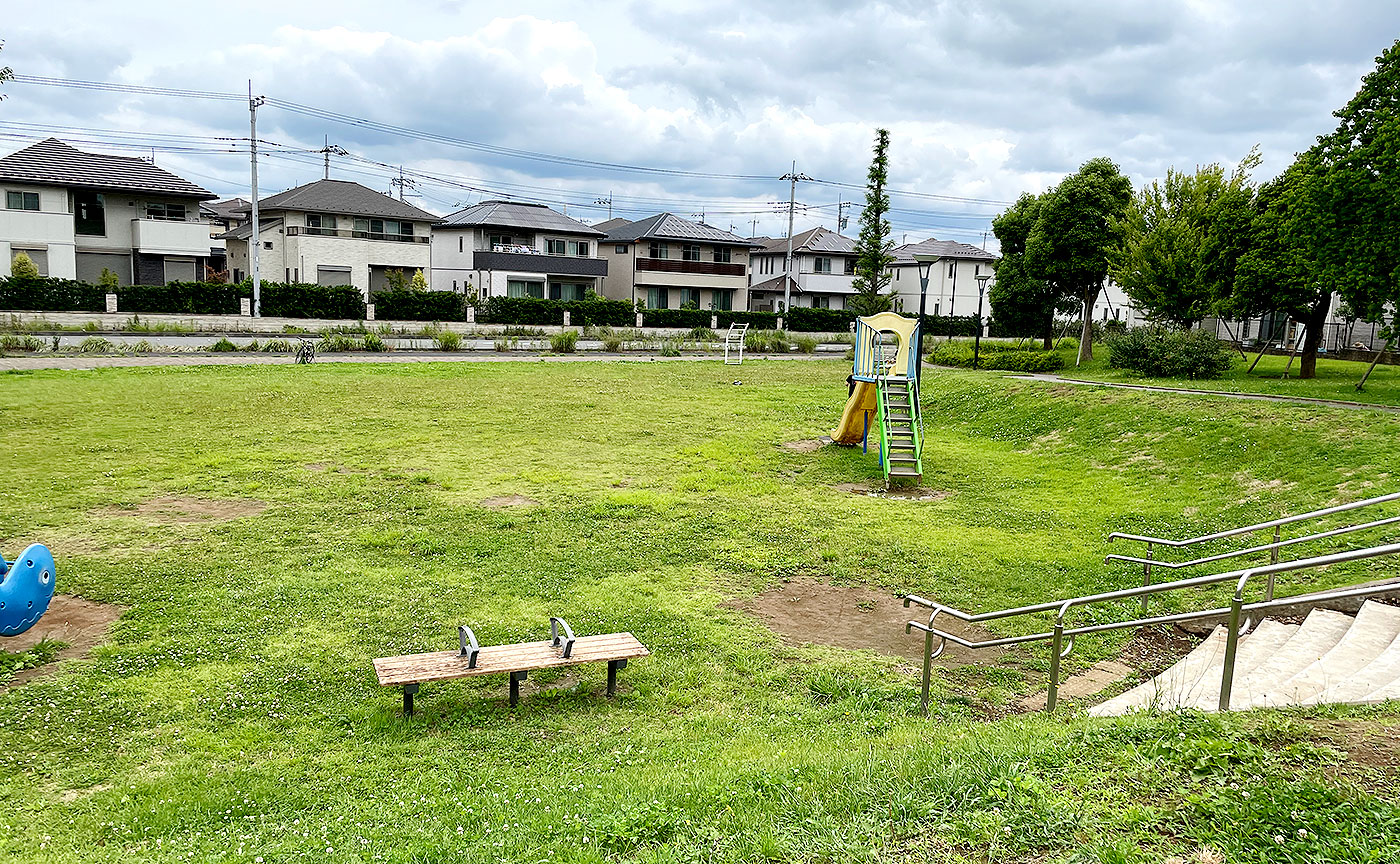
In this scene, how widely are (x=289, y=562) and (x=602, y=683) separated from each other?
4.89 m

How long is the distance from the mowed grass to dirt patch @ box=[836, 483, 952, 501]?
0.41 meters

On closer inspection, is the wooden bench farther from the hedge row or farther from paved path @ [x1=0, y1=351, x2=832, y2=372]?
the hedge row

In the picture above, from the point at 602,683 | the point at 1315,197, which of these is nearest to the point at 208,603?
the point at 602,683

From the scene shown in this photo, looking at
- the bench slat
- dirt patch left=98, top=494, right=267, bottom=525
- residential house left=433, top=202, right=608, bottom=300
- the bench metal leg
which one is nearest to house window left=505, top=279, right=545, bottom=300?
residential house left=433, top=202, right=608, bottom=300

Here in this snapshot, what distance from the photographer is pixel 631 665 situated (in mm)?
8320

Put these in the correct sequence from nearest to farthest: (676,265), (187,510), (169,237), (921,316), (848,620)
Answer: (848,620) → (187,510) → (921,316) → (169,237) → (676,265)

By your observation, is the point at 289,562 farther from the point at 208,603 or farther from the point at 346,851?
the point at 346,851

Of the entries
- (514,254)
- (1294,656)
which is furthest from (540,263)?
(1294,656)

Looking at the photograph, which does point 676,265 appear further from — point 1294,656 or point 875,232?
point 1294,656

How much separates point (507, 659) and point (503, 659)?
0.03 meters

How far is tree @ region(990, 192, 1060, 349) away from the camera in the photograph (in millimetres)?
37625

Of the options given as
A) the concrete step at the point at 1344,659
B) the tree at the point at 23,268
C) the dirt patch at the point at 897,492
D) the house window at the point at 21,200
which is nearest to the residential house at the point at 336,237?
the house window at the point at 21,200

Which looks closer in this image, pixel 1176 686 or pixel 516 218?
pixel 1176 686

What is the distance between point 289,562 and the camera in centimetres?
1080
